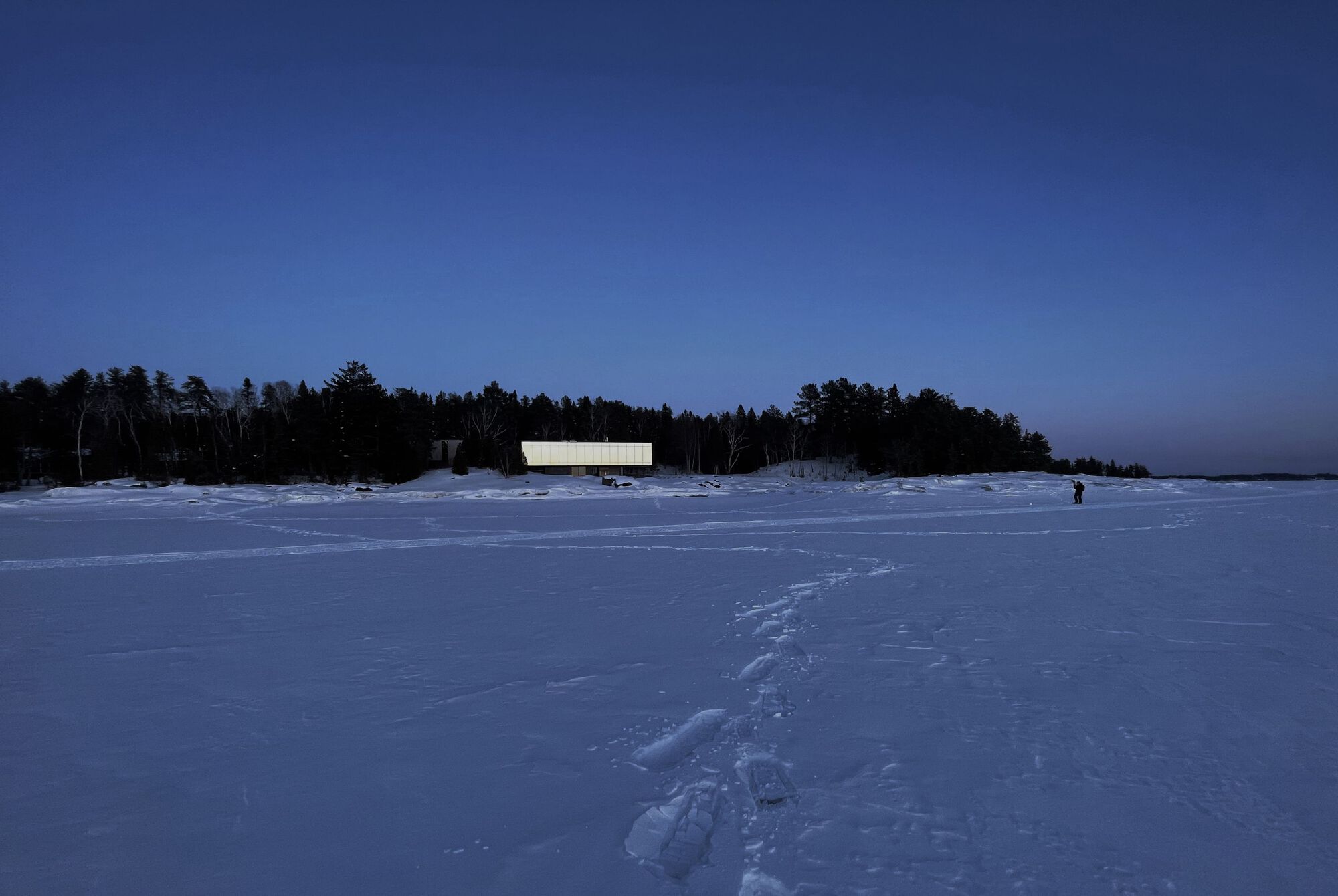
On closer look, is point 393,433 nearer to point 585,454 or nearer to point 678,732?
point 585,454

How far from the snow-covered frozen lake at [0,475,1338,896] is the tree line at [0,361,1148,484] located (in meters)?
47.6

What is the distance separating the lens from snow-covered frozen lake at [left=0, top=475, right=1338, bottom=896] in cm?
291

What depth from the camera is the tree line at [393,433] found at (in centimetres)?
5431

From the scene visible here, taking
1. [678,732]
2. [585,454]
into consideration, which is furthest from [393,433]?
[678,732]

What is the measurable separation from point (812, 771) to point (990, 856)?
3.25ft

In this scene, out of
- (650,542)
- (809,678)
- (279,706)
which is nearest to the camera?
(279,706)

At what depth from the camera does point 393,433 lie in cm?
5578

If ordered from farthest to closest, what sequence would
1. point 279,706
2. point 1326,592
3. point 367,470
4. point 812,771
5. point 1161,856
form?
point 367,470
point 1326,592
point 279,706
point 812,771
point 1161,856

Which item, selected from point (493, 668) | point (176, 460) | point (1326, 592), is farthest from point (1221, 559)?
point (176, 460)

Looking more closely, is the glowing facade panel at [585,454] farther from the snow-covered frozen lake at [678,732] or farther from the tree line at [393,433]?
the snow-covered frozen lake at [678,732]

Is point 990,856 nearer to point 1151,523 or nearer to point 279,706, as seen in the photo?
point 279,706

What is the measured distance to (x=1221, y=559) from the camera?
11305 mm

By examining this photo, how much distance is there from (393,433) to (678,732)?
56368mm

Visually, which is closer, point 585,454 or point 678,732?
point 678,732
